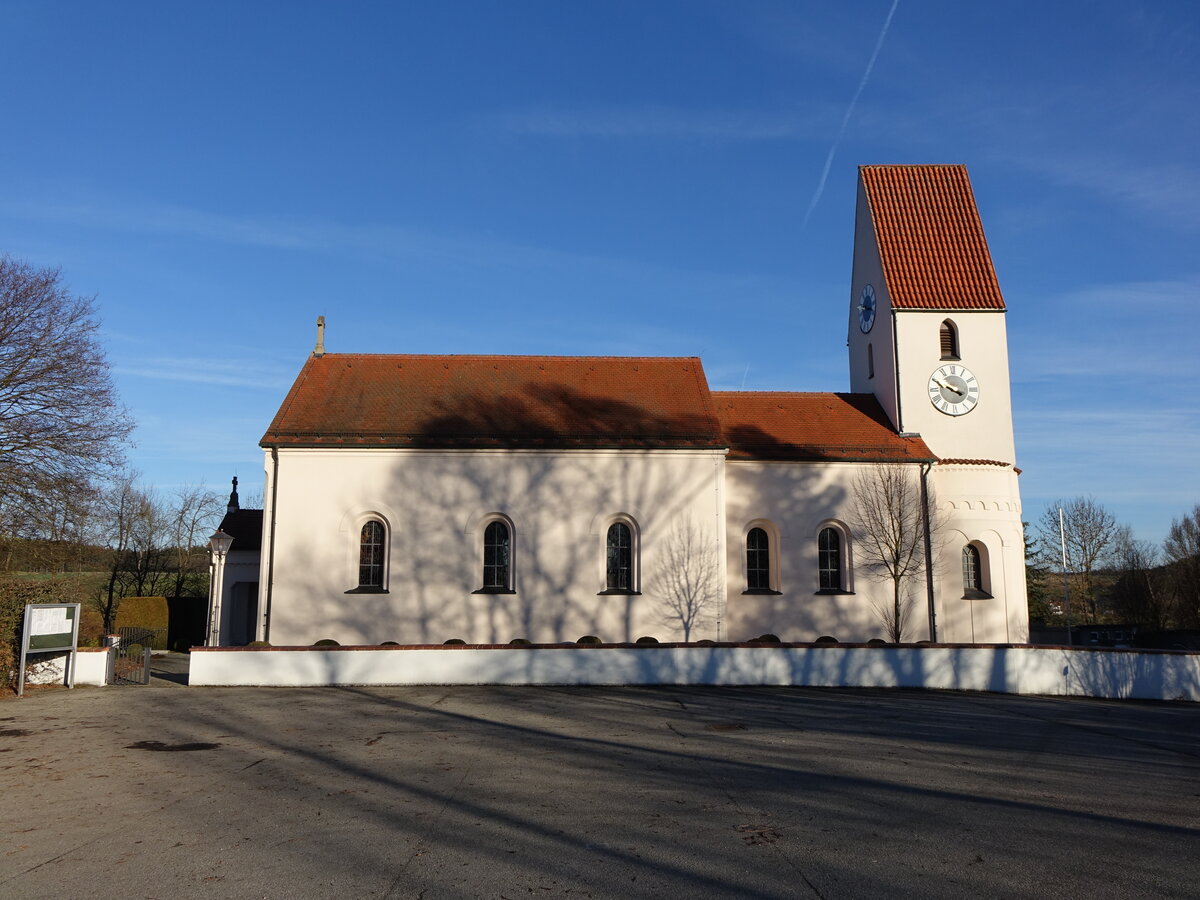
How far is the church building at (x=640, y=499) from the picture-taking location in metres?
25.7

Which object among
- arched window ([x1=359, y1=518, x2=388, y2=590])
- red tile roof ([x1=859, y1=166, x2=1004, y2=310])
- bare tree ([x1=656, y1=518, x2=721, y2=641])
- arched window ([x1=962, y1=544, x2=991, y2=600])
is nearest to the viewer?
bare tree ([x1=656, y1=518, x2=721, y2=641])

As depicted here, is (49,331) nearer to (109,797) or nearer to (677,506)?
(677,506)

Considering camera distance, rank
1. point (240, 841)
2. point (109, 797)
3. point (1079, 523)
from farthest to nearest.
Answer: point (1079, 523) < point (109, 797) < point (240, 841)

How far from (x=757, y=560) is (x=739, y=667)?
7521 millimetres

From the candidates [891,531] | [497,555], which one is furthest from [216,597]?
[891,531]

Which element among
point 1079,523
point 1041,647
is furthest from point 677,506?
point 1079,523

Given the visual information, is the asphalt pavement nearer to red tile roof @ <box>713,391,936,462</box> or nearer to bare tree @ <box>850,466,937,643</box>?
bare tree @ <box>850,466,937,643</box>

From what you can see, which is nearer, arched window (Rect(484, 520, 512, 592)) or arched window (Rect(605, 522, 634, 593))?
arched window (Rect(484, 520, 512, 592))

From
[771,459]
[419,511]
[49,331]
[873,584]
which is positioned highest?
[49,331]

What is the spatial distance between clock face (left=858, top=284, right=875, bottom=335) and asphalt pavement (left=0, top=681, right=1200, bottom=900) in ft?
61.4

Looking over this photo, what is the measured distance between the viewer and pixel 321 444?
25.8 meters

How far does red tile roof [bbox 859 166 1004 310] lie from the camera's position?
30.5m

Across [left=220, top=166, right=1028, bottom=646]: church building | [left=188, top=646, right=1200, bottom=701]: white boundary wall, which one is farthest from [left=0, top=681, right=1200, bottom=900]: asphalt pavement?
[left=220, top=166, right=1028, bottom=646]: church building

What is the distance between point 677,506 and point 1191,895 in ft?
66.0
